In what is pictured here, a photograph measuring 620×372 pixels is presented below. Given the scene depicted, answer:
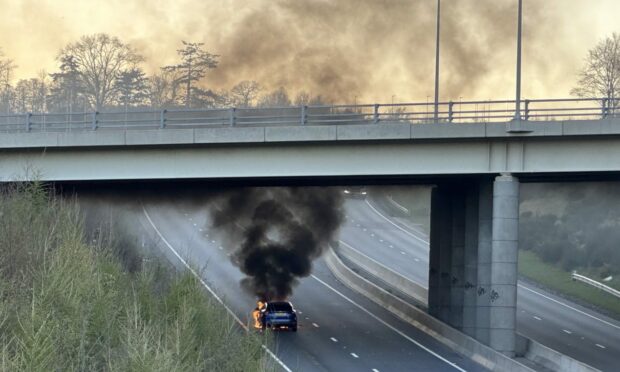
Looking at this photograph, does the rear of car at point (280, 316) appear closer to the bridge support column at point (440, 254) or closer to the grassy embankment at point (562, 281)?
the bridge support column at point (440, 254)

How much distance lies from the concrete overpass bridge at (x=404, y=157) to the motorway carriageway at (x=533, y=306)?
15.6ft

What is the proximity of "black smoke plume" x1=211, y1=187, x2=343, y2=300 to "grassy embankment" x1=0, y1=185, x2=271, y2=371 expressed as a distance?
90.2 feet

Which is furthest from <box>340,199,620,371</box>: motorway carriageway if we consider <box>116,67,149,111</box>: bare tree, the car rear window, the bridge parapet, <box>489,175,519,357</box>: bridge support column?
<box>116,67,149,111</box>: bare tree

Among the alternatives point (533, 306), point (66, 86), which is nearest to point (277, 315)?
point (533, 306)

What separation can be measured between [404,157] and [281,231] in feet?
77.7

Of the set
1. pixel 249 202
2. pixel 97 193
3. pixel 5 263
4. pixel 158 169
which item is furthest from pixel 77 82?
pixel 5 263

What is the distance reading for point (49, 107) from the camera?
420ft

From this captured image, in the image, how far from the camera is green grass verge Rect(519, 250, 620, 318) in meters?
63.5

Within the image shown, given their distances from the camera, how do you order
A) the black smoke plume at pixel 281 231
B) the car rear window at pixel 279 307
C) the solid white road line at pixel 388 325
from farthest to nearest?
the black smoke plume at pixel 281 231 < the car rear window at pixel 279 307 < the solid white road line at pixel 388 325

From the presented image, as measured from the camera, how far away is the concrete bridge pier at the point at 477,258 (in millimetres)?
41656

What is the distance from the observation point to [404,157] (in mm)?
42625

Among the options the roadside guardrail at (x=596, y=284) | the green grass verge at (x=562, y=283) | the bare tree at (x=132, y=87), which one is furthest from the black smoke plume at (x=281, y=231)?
the bare tree at (x=132, y=87)

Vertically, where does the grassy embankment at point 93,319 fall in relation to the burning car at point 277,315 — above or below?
above

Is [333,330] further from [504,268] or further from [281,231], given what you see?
[281,231]
